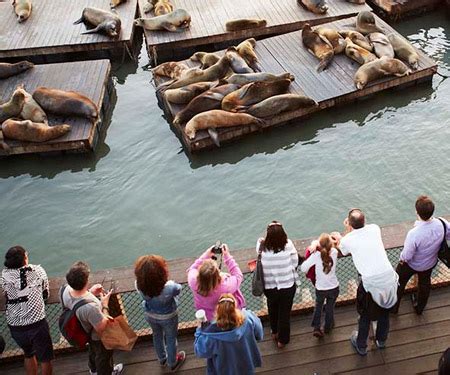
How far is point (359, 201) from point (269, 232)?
12.5 feet

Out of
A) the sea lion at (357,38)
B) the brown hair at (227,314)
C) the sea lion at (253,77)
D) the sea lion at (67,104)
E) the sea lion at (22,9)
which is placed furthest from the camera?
the sea lion at (22,9)

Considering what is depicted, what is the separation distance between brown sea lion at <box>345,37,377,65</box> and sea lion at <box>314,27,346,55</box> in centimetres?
13

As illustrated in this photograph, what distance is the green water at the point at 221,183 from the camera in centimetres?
701

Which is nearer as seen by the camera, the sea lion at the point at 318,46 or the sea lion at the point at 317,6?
the sea lion at the point at 318,46

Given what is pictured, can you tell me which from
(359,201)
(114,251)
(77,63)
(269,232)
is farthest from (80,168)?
(269,232)

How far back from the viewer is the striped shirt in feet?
12.6

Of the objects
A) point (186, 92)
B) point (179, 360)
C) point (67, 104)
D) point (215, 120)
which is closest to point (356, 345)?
point (179, 360)

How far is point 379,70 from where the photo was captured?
9.07 meters

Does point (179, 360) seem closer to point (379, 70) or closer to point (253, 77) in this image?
point (253, 77)

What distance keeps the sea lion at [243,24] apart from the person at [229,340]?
28.6 ft

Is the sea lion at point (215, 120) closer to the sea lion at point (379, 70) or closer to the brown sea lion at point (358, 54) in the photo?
the sea lion at point (379, 70)

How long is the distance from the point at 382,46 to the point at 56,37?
664 cm

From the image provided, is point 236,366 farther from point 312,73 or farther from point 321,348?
point 312,73

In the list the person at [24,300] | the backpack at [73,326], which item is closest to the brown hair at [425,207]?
the backpack at [73,326]
